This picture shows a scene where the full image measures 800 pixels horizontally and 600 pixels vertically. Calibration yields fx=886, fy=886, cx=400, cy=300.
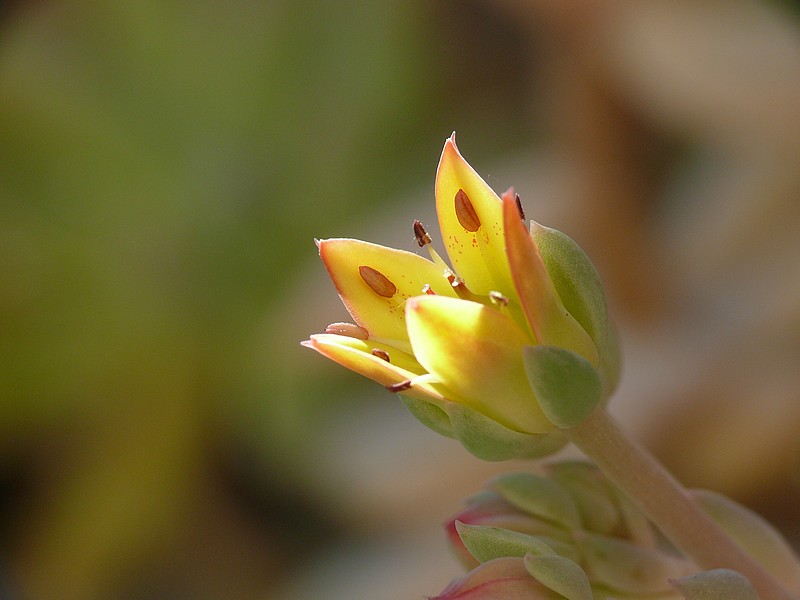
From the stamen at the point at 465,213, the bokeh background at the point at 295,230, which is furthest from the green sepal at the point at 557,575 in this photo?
the bokeh background at the point at 295,230

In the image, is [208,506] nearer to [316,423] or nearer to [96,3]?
[316,423]

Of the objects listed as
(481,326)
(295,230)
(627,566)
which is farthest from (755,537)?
(295,230)

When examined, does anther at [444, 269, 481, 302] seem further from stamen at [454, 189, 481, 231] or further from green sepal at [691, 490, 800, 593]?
green sepal at [691, 490, 800, 593]

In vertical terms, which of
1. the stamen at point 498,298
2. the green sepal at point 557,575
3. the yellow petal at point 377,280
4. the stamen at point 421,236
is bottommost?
the green sepal at point 557,575

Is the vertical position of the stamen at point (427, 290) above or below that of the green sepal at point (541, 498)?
above

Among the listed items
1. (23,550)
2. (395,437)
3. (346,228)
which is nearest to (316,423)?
(395,437)

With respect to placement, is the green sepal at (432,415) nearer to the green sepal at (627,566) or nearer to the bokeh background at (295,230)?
the green sepal at (627,566)

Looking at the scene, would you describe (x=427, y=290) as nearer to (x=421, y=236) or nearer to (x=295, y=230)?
(x=421, y=236)

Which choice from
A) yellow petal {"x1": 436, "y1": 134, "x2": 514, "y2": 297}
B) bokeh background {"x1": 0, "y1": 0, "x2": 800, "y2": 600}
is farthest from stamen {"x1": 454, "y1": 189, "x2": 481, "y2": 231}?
bokeh background {"x1": 0, "y1": 0, "x2": 800, "y2": 600}
